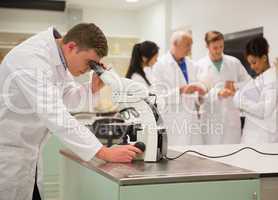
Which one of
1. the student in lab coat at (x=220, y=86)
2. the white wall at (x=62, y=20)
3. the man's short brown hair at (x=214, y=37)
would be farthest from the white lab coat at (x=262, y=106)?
the white wall at (x=62, y=20)

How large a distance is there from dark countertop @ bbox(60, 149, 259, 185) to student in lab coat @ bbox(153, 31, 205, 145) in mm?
2289

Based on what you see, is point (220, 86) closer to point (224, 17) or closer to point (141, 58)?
point (141, 58)

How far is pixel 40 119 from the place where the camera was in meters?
1.63

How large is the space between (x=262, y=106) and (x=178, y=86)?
94cm

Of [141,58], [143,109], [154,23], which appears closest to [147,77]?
[141,58]

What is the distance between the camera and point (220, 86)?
4.04 meters

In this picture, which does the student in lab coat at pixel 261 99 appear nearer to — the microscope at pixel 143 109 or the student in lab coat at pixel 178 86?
the student in lab coat at pixel 178 86

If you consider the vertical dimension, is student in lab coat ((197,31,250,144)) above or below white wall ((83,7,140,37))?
below

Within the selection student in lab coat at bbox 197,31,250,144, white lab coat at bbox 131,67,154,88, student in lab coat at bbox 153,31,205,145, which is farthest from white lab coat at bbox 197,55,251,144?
white lab coat at bbox 131,67,154,88

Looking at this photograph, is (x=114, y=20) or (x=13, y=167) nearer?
(x=13, y=167)

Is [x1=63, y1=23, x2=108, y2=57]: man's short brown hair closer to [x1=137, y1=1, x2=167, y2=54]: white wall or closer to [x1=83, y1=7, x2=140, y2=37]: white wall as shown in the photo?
[x1=137, y1=1, x2=167, y2=54]: white wall

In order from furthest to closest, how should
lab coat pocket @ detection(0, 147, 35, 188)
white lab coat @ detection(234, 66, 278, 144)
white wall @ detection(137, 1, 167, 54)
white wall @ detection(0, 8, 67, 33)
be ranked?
white wall @ detection(0, 8, 67, 33), white wall @ detection(137, 1, 167, 54), white lab coat @ detection(234, 66, 278, 144), lab coat pocket @ detection(0, 147, 35, 188)

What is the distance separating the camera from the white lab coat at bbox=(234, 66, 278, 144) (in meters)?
3.21

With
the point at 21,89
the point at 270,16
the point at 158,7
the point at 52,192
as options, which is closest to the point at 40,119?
the point at 21,89
